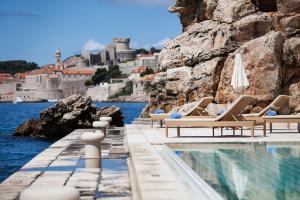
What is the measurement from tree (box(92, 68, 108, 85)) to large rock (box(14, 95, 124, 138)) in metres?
124

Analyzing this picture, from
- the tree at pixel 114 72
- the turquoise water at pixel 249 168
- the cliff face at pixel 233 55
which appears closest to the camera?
the turquoise water at pixel 249 168

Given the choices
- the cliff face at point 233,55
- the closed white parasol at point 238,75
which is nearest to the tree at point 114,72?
the cliff face at point 233,55

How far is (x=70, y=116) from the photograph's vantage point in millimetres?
25250

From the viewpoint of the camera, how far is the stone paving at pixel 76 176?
19.4 ft

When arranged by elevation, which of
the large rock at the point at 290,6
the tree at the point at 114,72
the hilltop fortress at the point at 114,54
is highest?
the hilltop fortress at the point at 114,54

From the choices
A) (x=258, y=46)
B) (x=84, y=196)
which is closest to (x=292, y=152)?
(x=84, y=196)

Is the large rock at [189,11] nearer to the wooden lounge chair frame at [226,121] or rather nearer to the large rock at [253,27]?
the large rock at [253,27]

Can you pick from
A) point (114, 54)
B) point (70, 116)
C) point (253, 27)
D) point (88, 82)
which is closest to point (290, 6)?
point (253, 27)

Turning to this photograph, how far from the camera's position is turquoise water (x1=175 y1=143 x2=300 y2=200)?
562 centimetres

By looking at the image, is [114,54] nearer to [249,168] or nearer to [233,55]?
[233,55]

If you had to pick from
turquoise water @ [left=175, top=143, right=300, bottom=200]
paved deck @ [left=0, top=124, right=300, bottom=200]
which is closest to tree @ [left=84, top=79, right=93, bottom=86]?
paved deck @ [left=0, top=124, right=300, bottom=200]

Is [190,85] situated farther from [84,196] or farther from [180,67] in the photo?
[84,196]

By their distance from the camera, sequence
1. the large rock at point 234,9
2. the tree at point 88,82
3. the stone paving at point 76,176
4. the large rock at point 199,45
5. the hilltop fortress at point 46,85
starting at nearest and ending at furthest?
the stone paving at point 76,176
the large rock at point 199,45
the large rock at point 234,9
the tree at point 88,82
the hilltop fortress at point 46,85

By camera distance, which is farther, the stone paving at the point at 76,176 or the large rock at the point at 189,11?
the large rock at the point at 189,11
